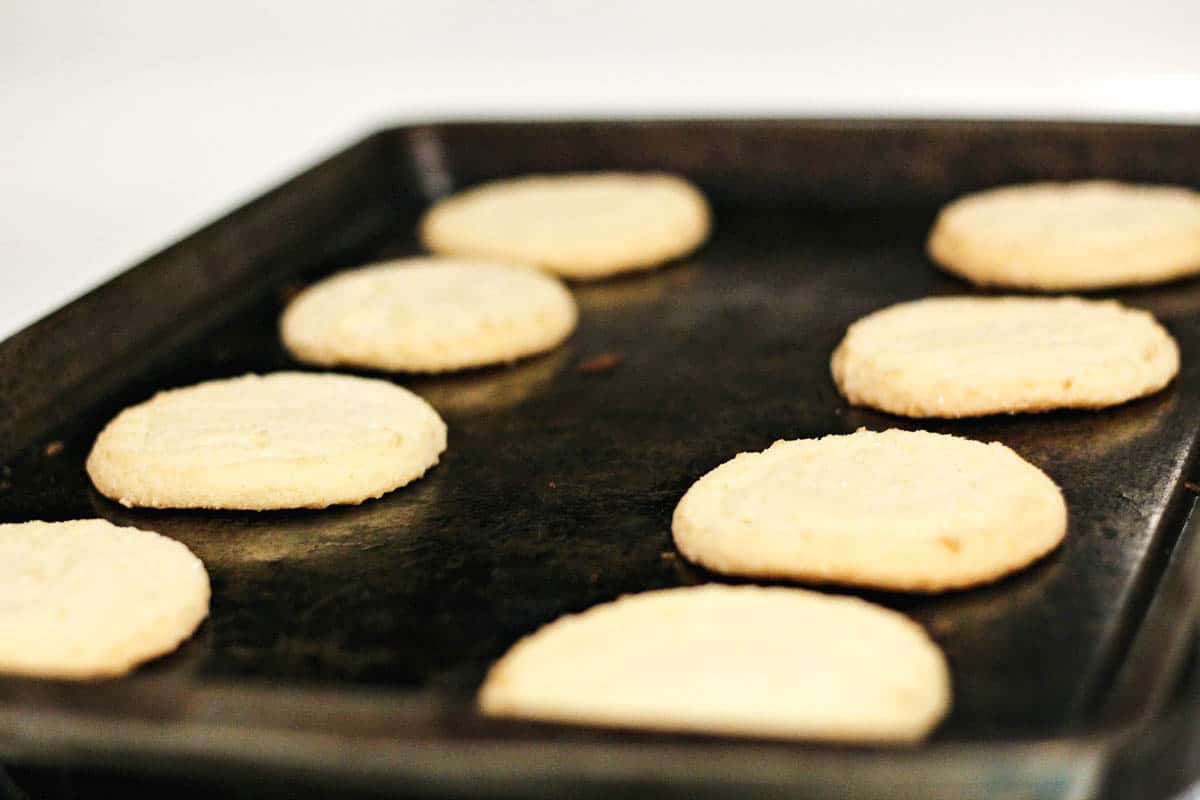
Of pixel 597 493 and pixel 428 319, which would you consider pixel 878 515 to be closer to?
pixel 597 493

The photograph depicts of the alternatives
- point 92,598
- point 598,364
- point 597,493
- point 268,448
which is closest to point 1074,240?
point 598,364

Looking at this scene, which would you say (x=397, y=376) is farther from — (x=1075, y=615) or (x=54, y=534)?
(x=1075, y=615)

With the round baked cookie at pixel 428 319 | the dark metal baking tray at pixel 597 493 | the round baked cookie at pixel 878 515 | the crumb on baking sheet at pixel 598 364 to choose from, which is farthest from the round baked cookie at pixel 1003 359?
the round baked cookie at pixel 428 319

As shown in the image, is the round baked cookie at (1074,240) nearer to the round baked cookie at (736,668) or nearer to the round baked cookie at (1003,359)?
the round baked cookie at (1003,359)

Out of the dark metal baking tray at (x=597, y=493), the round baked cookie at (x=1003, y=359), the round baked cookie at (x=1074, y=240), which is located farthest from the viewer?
the round baked cookie at (x=1074, y=240)

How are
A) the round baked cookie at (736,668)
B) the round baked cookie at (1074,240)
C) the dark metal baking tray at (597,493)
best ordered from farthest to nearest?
the round baked cookie at (1074,240) < the round baked cookie at (736,668) < the dark metal baking tray at (597,493)

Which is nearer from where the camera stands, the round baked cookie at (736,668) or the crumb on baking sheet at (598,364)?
the round baked cookie at (736,668)

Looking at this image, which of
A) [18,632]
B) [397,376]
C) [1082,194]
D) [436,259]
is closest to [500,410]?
[397,376]
